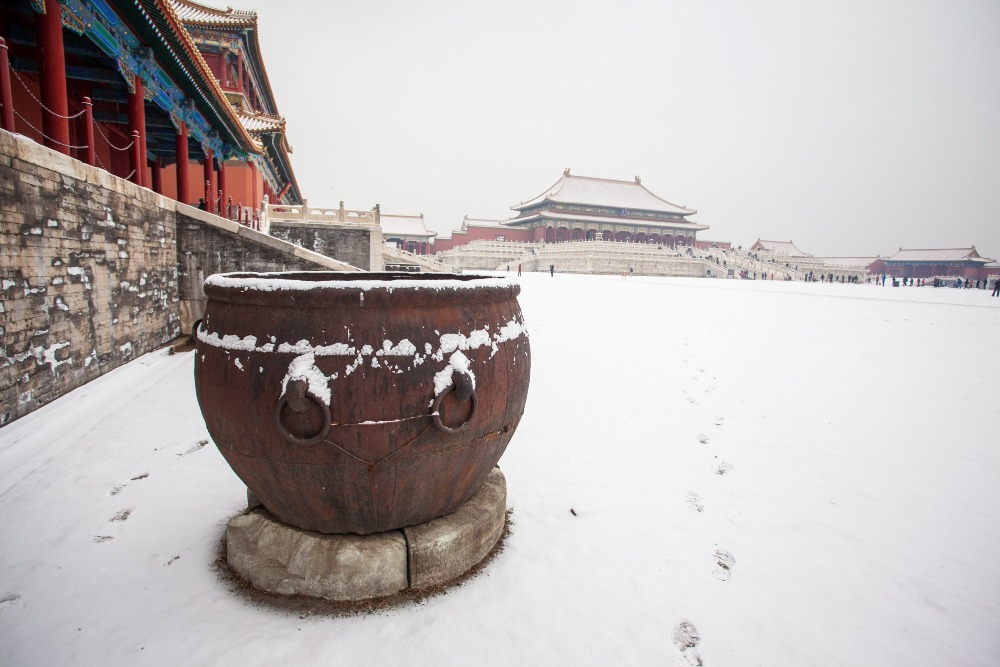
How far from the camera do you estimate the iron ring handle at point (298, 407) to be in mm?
1646

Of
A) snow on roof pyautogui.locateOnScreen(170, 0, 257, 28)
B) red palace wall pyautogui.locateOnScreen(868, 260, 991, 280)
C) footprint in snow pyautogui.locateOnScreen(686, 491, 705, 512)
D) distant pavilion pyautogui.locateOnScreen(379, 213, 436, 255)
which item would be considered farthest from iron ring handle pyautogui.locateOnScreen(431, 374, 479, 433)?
red palace wall pyautogui.locateOnScreen(868, 260, 991, 280)

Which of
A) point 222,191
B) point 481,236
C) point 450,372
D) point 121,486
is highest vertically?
point 481,236

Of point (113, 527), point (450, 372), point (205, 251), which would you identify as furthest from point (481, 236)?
point (450, 372)

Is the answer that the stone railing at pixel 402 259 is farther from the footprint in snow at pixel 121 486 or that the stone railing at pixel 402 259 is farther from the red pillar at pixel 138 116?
the footprint in snow at pixel 121 486

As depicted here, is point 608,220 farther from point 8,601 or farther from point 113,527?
point 8,601

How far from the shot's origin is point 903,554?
252 cm

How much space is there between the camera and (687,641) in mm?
1921

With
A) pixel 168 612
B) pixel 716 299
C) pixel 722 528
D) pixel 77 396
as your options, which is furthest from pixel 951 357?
pixel 77 396

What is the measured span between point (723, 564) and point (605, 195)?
52.4 meters

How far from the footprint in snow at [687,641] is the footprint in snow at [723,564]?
0.41m

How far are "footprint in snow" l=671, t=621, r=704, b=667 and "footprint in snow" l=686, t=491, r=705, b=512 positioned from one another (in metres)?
1.03

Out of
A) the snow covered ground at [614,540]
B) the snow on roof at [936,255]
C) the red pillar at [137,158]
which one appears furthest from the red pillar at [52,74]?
the snow on roof at [936,255]

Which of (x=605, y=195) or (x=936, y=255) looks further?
(x=936, y=255)

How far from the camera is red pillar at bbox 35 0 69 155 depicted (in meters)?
5.38
